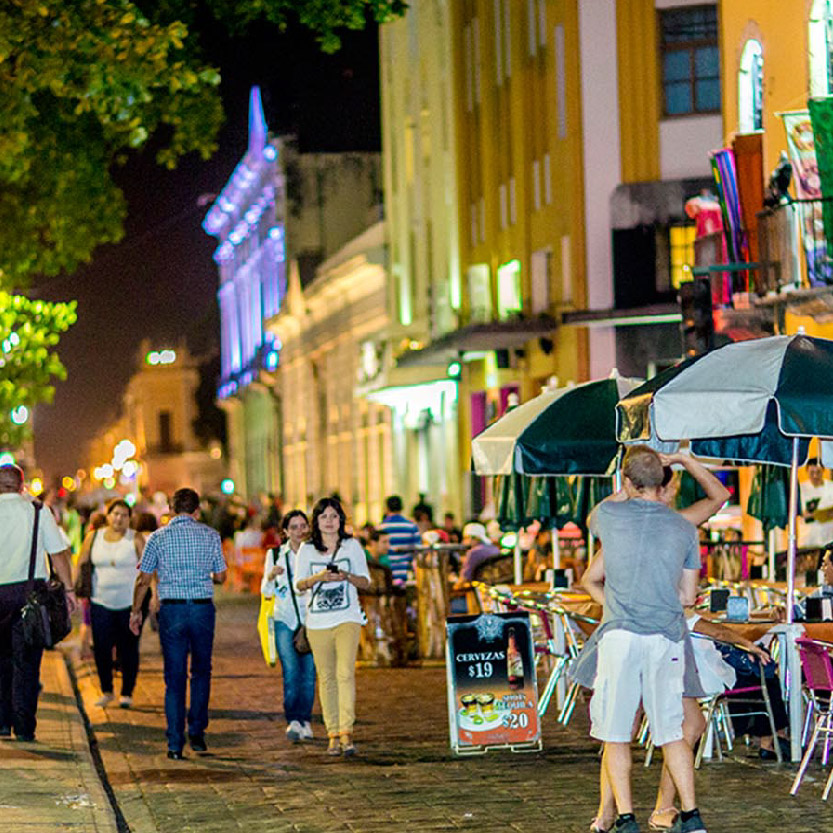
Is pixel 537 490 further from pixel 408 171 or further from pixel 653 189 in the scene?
pixel 408 171

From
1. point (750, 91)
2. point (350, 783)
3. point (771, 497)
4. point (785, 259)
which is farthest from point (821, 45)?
point (350, 783)

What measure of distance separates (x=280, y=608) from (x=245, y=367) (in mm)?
67942

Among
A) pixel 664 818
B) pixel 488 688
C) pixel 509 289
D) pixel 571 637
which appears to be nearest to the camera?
pixel 664 818

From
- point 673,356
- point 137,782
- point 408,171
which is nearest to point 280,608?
point 137,782

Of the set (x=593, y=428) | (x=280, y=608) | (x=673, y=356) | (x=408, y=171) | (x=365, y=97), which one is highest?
(x=365, y=97)

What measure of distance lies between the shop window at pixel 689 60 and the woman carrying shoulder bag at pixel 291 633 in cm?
2030

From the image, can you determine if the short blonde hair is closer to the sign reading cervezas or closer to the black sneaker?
the black sneaker

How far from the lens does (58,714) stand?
1675cm

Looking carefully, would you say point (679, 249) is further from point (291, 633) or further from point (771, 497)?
point (291, 633)

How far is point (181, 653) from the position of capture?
13.8m

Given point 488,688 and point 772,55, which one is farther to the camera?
point 772,55

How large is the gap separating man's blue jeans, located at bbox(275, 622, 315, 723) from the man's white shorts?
537cm

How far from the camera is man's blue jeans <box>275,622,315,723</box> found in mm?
14555

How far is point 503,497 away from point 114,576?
3.91 m
